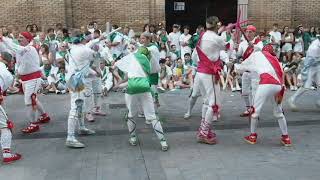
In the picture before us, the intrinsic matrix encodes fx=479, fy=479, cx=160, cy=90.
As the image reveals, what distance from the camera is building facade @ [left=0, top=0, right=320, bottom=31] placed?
1768 centimetres

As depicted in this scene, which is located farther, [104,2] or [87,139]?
[104,2]

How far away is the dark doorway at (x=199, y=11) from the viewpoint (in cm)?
1962

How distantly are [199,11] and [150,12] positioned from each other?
243 centimetres

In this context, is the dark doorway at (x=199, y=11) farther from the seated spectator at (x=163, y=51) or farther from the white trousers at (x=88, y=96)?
the white trousers at (x=88, y=96)

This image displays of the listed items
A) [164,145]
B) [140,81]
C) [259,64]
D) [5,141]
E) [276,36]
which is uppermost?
[259,64]

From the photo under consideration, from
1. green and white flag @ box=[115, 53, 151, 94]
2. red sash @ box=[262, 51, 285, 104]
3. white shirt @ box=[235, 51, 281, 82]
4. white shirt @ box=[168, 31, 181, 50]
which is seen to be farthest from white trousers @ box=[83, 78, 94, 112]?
white shirt @ box=[168, 31, 181, 50]

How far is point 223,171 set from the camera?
6766 mm

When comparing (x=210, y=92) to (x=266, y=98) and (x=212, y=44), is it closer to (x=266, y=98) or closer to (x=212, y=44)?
(x=212, y=44)

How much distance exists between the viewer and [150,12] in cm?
1842

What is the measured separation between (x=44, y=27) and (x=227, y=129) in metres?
10.6

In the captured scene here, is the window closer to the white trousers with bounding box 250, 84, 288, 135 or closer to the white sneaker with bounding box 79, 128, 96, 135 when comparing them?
the white sneaker with bounding box 79, 128, 96, 135

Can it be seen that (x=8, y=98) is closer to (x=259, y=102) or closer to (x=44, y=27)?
(x=44, y=27)

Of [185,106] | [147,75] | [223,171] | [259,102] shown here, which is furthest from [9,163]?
[185,106]

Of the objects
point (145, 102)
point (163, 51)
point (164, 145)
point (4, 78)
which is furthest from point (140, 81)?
point (163, 51)
